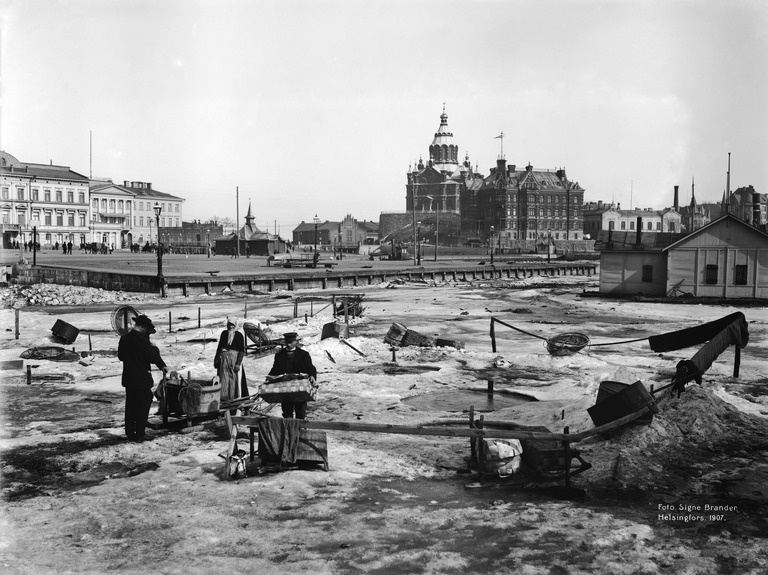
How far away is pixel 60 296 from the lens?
37.0 metres

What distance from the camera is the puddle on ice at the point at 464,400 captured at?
47.8 ft

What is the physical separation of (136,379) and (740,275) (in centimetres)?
3522

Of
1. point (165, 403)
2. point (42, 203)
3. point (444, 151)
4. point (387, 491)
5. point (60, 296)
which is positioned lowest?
point (387, 491)

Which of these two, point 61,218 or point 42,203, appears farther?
point 61,218

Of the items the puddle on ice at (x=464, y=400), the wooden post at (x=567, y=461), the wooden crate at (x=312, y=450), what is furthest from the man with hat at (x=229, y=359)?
the wooden post at (x=567, y=461)

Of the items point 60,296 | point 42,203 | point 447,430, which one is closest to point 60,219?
point 42,203

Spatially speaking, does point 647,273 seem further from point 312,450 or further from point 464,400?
point 312,450

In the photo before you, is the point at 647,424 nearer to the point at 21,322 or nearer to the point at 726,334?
the point at 726,334

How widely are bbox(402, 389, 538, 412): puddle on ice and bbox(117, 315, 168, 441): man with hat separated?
536 centimetres

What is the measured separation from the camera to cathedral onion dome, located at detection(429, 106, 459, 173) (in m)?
169

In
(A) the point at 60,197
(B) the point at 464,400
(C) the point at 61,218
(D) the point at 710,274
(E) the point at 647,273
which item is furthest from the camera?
(C) the point at 61,218

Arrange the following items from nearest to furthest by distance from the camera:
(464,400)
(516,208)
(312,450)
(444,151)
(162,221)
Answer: (312,450) → (464,400) → (162,221) → (516,208) → (444,151)

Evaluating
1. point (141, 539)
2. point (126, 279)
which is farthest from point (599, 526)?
point (126, 279)

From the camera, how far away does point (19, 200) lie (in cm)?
9225
